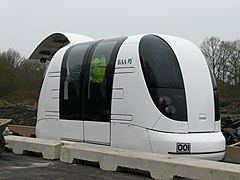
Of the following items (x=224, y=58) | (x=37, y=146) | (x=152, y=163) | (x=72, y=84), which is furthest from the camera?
(x=224, y=58)

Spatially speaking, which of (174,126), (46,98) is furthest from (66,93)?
(174,126)

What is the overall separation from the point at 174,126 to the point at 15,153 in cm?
440

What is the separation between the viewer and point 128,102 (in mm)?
7355

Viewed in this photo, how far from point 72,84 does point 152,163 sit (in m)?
2.70

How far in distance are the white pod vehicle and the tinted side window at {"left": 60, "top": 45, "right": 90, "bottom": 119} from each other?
0.07 ft

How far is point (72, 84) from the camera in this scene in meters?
8.52

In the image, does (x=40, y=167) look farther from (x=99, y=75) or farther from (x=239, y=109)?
(x=239, y=109)

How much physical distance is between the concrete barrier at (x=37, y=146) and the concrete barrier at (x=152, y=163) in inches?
8.8

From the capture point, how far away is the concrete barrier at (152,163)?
6.01 meters

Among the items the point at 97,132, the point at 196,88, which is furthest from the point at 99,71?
the point at 196,88

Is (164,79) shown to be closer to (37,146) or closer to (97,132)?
(97,132)

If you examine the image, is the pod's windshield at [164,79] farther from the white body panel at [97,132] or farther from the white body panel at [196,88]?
the white body panel at [97,132]

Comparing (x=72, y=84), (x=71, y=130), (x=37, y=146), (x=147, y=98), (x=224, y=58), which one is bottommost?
(x=37, y=146)

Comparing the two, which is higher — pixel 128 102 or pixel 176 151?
pixel 128 102
